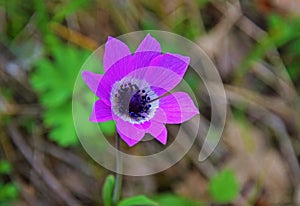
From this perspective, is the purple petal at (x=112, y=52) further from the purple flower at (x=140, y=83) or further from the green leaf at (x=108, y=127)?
the green leaf at (x=108, y=127)

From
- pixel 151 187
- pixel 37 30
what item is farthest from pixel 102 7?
pixel 151 187

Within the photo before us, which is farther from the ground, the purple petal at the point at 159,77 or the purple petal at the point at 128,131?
the purple petal at the point at 159,77

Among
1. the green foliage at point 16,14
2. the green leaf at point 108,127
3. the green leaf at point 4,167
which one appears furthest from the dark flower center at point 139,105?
the green foliage at point 16,14

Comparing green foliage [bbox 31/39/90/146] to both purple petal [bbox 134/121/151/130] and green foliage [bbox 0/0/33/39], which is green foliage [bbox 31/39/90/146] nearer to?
green foliage [bbox 0/0/33/39]

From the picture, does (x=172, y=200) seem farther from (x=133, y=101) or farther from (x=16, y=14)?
(x=16, y=14)

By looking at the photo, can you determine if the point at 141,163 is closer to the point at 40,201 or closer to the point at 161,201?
the point at 161,201

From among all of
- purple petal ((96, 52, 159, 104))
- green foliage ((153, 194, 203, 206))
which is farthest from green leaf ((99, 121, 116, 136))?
purple petal ((96, 52, 159, 104))
